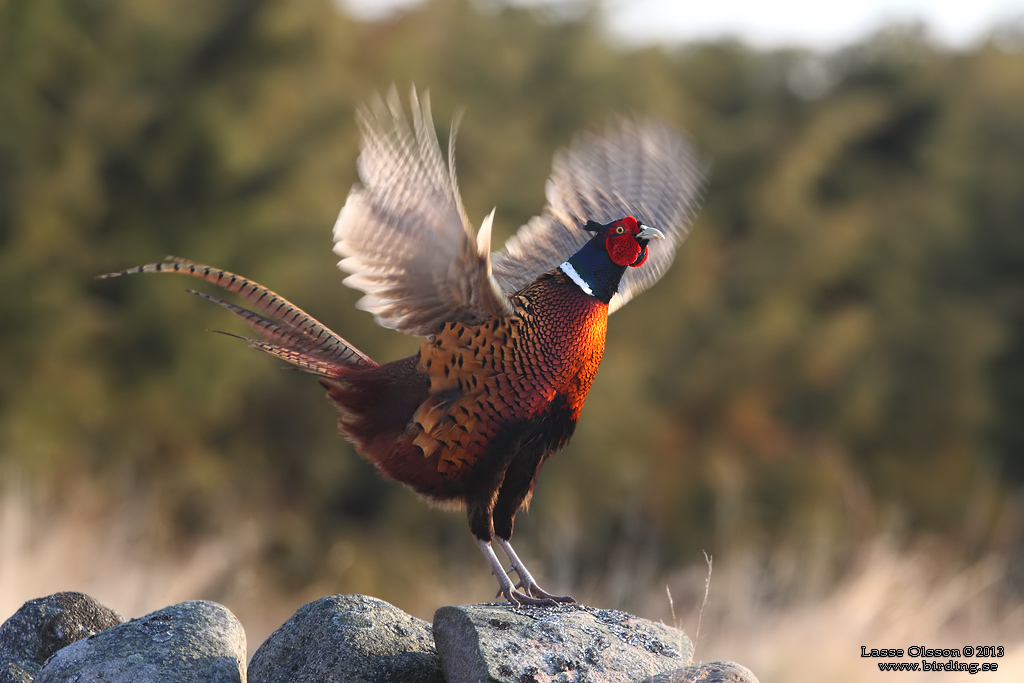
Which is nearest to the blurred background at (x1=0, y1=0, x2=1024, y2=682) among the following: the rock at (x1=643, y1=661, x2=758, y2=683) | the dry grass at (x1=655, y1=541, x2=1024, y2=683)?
the dry grass at (x1=655, y1=541, x2=1024, y2=683)

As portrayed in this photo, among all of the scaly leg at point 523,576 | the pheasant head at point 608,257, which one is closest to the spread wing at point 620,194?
the pheasant head at point 608,257

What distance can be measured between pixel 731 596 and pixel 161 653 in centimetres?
478

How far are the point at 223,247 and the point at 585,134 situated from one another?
6.78 m

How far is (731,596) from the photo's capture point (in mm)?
7488

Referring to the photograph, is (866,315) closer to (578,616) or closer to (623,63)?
(623,63)

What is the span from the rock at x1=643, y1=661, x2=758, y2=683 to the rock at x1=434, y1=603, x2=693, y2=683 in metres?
0.27

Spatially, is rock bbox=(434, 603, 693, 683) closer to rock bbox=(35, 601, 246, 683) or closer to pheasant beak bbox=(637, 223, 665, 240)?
rock bbox=(35, 601, 246, 683)

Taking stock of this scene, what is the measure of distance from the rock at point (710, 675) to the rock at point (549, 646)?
0.27 meters

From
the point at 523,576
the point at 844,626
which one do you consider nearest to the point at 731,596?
the point at 844,626

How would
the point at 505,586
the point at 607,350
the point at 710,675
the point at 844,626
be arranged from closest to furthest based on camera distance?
the point at 710,675, the point at 505,586, the point at 844,626, the point at 607,350

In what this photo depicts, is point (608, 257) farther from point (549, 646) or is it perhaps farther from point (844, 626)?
point (844, 626)

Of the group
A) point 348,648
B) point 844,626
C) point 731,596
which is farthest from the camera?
point 731,596

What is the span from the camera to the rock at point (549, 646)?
331 cm

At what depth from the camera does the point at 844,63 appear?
2267 centimetres
